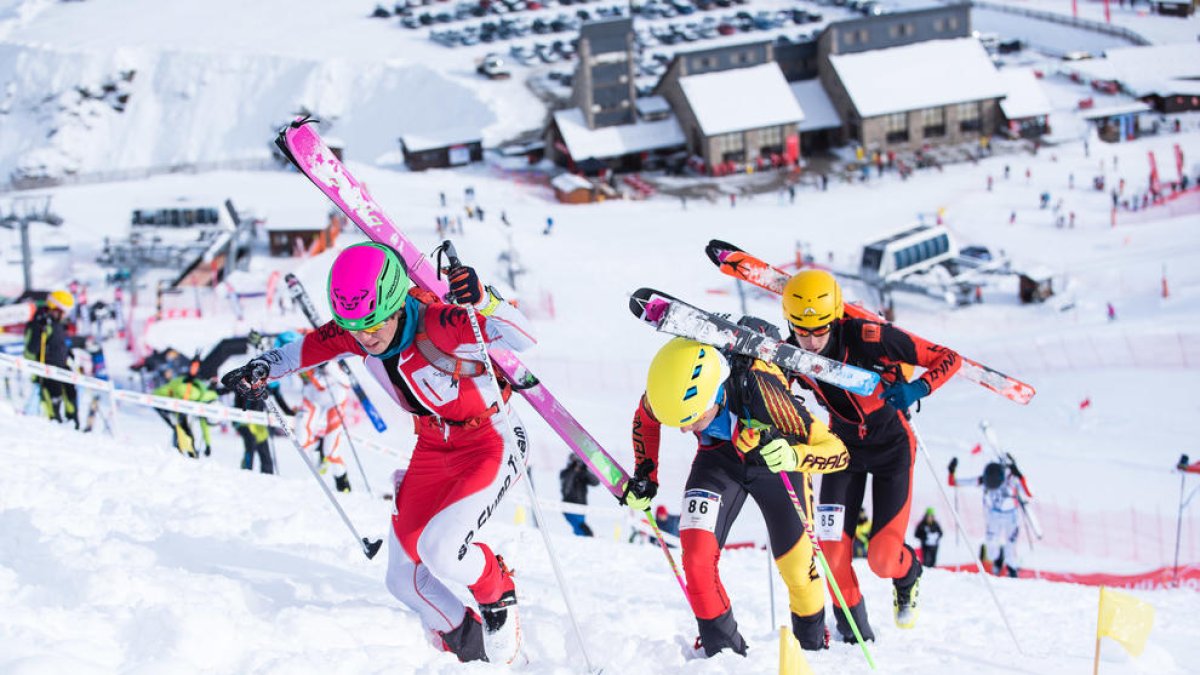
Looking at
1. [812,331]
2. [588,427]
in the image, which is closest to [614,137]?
[588,427]

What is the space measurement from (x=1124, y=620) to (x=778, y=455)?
79.9 inches

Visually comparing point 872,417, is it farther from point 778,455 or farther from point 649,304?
point 649,304

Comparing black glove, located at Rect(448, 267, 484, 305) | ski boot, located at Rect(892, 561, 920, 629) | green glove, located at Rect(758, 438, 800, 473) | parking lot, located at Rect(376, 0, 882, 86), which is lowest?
ski boot, located at Rect(892, 561, 920, 629)

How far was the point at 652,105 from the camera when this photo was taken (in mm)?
52062

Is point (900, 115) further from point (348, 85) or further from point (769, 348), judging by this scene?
point (769, 348)

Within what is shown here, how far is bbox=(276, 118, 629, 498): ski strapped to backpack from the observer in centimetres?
650

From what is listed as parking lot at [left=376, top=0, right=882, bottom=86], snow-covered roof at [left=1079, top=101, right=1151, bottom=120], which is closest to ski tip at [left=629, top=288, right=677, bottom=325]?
snow-covered roof at [left=1079, top=101, right=1151, bottom=120]

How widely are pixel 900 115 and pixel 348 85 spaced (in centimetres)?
3088

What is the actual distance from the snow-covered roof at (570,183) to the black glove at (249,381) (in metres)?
37.7

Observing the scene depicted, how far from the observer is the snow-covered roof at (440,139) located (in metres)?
50.3

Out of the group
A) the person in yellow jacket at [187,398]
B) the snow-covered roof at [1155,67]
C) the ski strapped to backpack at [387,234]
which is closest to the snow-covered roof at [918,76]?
the snow-covered roof at [1155,67]

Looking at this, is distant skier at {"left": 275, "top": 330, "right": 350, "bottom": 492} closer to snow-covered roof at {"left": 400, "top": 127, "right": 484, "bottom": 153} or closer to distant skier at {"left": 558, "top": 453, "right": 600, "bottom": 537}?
distant skier at {"left": 558, "top": 453, "right": 600, "bottom": 537}

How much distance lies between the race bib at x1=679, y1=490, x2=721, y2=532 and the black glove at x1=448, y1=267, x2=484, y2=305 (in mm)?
1727

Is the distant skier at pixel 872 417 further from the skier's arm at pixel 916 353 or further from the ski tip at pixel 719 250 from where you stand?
the ski tip at pixel 719 250
